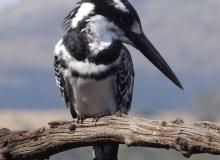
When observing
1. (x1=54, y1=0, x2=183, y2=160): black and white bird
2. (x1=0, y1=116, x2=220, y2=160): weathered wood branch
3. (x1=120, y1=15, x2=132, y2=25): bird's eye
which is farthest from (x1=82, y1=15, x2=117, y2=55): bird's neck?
(x1=0, y1=116, x2=220, y2=160): weathered wood branch

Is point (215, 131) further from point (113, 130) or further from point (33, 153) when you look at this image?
point (33, 153)

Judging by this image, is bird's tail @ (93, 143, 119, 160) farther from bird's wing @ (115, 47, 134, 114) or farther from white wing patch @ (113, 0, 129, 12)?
white wing patch @ (113, 0, 129, 12)

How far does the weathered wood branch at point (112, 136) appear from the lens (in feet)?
17.6

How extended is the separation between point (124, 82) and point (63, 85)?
461 millimetres

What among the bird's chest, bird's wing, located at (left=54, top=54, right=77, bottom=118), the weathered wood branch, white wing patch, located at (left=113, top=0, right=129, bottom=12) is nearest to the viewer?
the weathered wood branch

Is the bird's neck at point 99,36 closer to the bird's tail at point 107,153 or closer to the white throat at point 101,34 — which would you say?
the white throat at point 101,34

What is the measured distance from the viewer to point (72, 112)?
7730mm

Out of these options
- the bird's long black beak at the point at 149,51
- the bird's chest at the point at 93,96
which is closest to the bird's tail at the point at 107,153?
the bird's chest at the point at 93,96

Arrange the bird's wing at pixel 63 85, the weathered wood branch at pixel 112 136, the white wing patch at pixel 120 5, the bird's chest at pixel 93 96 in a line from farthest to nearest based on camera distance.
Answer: the bird's wing at pixel 63 85, the bird's chest at pixel 93 96, the white wing patch at pixel 120 5, the weathered wood branch at pixel 112 136

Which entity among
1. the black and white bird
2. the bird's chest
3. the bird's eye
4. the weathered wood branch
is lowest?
the weathered wood branch

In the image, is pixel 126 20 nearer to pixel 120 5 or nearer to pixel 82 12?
pixel 120 5

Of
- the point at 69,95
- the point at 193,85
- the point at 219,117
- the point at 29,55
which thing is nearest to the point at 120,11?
the point at 69,95

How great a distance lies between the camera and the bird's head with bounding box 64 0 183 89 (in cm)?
712

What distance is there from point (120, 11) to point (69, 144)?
1366mm
